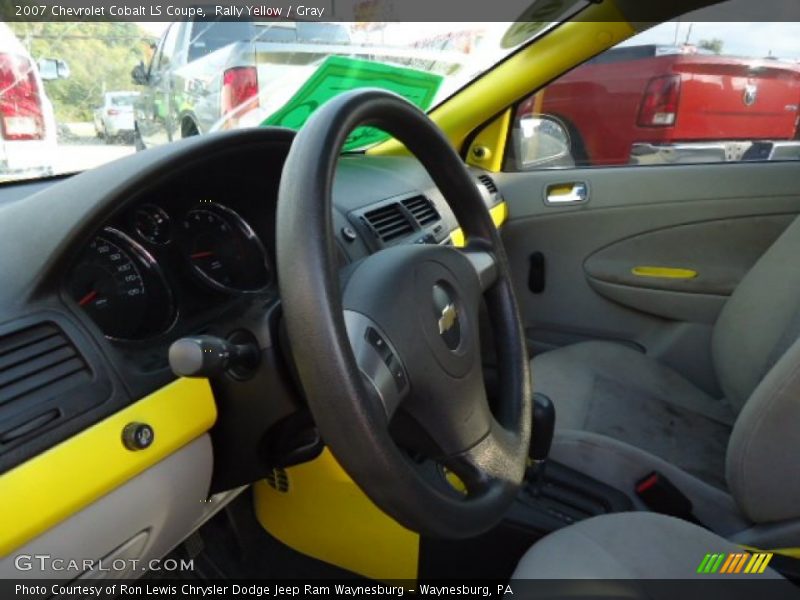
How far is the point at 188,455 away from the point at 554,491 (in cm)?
71

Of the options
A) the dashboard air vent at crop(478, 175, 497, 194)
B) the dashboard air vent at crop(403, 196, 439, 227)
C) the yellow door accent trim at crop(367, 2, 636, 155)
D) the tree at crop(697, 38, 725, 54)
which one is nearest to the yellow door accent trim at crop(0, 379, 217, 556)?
the dashboard air vent at crop(403, 196, 439, 227)

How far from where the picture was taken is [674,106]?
214 cm

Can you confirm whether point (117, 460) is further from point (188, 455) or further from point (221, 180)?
point (221, 180)

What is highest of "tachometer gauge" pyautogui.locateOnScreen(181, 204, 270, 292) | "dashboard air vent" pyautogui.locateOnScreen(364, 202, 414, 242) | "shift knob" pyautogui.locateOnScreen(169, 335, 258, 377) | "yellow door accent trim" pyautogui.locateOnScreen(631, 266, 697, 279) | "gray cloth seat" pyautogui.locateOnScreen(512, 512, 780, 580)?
"shift knob" pyautogui.locateOnScreen(169, 335, 258, 377)

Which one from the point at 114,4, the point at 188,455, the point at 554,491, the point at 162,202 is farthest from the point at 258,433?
the point at 114,4

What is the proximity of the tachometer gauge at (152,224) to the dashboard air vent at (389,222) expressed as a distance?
1.66ft

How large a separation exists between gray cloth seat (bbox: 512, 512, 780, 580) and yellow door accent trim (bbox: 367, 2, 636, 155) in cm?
118

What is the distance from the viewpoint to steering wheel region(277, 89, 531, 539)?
0.66 meters

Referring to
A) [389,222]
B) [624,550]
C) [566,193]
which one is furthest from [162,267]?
[566,193]

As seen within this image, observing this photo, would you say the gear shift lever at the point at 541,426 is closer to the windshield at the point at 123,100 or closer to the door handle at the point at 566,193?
the door handle at the point at 566,193

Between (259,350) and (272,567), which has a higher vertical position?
(259,350)

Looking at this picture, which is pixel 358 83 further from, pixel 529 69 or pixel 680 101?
pixel 680 101

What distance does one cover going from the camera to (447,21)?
2.38 metres

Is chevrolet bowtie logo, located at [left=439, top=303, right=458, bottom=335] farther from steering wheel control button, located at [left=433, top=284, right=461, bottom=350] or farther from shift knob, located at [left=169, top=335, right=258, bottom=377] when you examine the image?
shift knob, located at [left=169, top=335, right=258, bottom=377]
